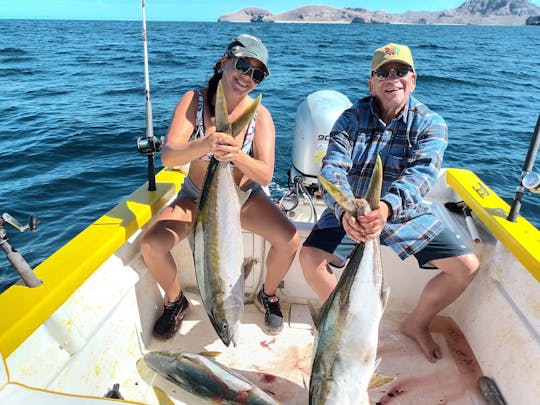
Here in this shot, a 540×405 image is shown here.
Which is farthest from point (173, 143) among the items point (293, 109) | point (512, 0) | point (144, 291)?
point (512, 0)

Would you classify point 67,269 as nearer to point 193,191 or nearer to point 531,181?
point 193,191

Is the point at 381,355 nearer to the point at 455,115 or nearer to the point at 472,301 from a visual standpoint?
the point at 472,301

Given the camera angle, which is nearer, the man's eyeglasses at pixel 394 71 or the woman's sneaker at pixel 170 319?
the man's eyeglasses at pixel 394 71

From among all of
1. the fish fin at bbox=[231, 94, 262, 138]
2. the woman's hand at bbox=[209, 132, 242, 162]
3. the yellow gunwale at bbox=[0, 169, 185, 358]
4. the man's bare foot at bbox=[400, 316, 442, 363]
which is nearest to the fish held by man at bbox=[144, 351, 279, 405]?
the yellow gunwale at bbox=[0, 169, 185, 358]

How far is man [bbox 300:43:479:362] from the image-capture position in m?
2.27

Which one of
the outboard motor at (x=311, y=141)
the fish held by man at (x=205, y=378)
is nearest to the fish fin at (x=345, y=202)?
the fish held by man at (x=205, y=378)

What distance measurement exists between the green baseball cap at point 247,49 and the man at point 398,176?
622 millimetres

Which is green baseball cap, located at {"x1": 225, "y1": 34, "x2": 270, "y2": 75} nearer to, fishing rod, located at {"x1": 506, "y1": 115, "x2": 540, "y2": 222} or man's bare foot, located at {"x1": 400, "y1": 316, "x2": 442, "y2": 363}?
fishing rod, located at {"x1": 506, "y1": 115, "x2": 540, "y2": 222}

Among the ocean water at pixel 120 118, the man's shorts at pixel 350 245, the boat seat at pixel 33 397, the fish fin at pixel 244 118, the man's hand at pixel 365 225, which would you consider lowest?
the ocean water at pixel 120 118

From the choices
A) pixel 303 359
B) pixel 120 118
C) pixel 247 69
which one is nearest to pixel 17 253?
pixel 247 69

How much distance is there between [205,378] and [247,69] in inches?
62.9

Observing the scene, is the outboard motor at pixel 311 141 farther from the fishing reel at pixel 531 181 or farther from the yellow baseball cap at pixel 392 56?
the fishing reel at pixel 531 181

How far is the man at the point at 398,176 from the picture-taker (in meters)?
2.27

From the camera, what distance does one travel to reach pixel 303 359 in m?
2.44
